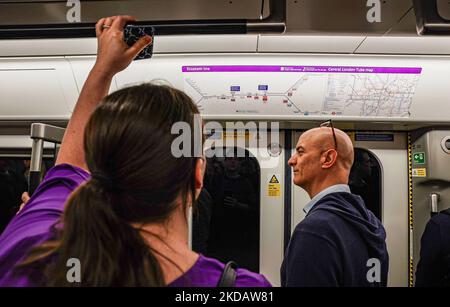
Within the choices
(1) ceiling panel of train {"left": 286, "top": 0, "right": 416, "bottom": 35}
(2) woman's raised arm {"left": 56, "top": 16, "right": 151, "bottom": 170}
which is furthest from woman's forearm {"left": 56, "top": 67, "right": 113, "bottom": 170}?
(1) ceiling panel of train {"left": 286, "top": 0, "right": 416, "bottom": 35}

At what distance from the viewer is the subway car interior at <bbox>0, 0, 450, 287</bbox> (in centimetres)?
263

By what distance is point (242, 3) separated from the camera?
1.26m

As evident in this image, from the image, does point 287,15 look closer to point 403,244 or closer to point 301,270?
point 301,270

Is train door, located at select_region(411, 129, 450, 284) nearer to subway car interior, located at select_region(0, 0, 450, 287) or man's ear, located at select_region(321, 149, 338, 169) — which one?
subway car interior, located at select_region(0, 0, 450, 287)

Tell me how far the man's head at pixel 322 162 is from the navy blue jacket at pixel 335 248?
0.19 m

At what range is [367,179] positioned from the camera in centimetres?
303

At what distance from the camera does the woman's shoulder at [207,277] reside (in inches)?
25.0

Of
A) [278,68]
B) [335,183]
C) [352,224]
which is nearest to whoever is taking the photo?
[352,224]

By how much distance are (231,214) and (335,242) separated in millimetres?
1637

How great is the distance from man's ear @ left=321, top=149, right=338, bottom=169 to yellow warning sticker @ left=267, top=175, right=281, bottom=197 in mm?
1220

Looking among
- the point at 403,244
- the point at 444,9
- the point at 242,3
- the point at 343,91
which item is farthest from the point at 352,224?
the point at 403,244

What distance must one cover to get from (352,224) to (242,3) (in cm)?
96

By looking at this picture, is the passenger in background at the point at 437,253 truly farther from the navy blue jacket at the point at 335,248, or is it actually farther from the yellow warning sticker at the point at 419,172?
the yellow warning sticker at the point at 419,172

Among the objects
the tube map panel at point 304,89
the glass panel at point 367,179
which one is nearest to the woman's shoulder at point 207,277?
the tube map panel at point 304,89
